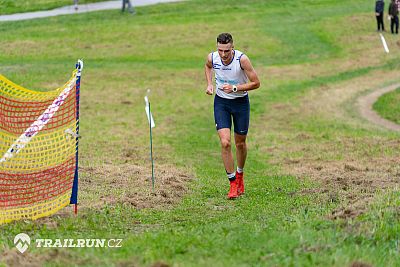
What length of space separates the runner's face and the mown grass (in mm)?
13926

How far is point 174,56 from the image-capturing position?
37.3 m

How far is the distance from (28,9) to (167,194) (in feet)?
108

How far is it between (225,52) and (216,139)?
9.08 m

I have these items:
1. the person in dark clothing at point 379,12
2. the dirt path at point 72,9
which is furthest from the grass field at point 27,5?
the person in dark clothing at point 379,12

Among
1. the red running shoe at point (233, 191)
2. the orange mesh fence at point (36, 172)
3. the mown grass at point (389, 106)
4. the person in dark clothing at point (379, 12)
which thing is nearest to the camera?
the orange mesh fence at point (36, 172)

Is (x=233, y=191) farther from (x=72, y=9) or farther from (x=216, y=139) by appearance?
(x=72, y=9)

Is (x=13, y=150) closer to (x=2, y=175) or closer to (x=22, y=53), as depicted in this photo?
(x=2, y=175)

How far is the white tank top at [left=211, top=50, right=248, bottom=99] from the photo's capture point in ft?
39.9

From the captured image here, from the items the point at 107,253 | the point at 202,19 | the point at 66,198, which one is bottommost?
the point at 202,19

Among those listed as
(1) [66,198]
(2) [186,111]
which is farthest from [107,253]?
(2) [186,111]

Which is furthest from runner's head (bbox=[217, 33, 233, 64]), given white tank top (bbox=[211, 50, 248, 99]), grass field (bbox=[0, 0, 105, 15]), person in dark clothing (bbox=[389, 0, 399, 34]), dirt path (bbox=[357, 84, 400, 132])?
grass field (bbox=[0, 0, 105, 15])

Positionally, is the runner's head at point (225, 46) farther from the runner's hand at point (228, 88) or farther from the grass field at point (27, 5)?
the grass field at point (27, 5)

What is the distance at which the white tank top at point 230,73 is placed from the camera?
39.9ft

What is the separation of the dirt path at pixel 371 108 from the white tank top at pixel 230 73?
11923 mm
